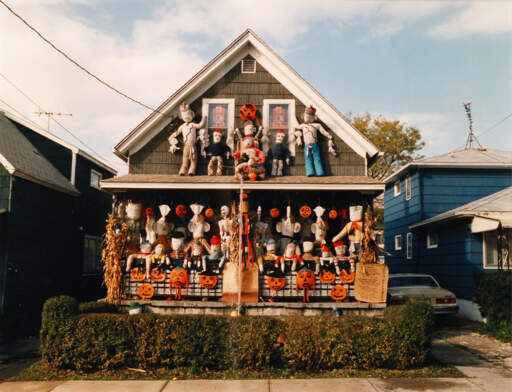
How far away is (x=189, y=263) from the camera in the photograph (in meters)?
10.6

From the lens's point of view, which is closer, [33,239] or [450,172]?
[33,239]

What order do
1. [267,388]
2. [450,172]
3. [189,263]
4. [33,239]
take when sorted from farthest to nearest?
[450,172]
[33,239]
[189,263]
[267,388]

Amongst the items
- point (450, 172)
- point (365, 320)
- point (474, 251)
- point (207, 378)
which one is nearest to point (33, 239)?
point (207, 378)

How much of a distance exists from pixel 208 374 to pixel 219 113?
691 cm

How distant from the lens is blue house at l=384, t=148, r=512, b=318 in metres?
13.3

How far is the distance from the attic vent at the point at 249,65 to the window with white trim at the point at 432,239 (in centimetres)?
956

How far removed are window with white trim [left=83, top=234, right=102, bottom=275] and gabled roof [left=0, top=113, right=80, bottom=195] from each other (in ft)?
8.56

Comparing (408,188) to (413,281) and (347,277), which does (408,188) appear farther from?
(347,277)

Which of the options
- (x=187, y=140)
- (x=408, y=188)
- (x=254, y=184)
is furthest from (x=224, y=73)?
(x=408, y=188)

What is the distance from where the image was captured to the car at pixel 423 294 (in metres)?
12.7

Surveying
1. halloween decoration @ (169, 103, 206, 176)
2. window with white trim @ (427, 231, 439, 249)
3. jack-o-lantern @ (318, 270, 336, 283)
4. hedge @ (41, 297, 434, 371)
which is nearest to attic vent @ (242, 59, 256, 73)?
halloween decoration @ (169, 103, 206, 176)

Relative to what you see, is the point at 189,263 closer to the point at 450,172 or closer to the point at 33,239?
the point at 33,239

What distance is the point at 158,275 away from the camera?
10.5 meters

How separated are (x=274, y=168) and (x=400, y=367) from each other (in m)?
5.70
